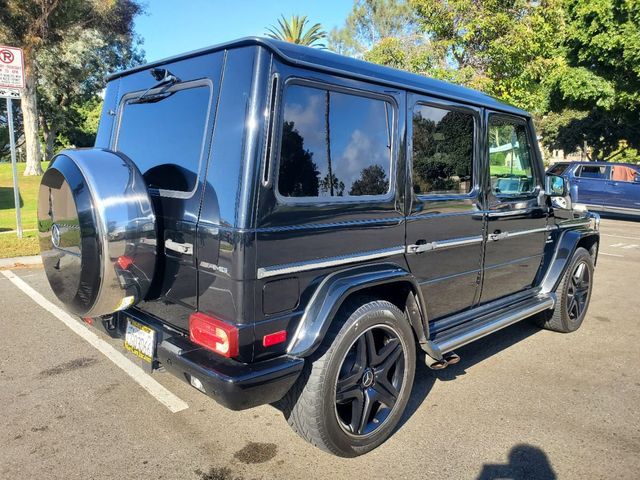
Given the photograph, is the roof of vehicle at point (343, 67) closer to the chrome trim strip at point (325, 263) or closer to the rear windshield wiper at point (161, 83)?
the rear windshield wiper at point (161, 83)

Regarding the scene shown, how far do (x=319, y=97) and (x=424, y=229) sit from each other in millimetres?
1124

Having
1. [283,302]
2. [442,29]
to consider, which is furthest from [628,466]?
[442,29]

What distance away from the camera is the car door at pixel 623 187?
48.9ft

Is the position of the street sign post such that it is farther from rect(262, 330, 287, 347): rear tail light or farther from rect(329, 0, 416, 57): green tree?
rect(329, 0, 416, 57): green tree

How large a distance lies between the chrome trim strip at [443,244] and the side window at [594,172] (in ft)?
47.5

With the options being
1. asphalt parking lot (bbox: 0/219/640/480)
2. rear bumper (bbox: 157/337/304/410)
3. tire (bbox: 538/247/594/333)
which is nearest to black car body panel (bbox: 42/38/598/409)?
rear bumper (bbox: 157/337/304/410)

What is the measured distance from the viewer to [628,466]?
274cm

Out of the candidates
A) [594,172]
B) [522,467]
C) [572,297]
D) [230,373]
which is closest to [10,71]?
[230,373]

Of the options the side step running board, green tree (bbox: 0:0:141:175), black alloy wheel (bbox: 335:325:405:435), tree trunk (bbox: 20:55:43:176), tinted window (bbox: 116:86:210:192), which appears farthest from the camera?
tree trunk (bbox: 20:55:43:176)

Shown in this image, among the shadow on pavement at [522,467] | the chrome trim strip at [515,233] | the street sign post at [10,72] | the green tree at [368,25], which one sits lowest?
the shadow on pavement at [522,467]

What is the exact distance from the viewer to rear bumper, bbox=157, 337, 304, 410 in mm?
2193

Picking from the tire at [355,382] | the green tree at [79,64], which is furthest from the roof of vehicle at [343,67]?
the green tree at [79,64]

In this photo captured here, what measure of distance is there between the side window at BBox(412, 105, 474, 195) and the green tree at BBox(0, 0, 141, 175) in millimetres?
18829

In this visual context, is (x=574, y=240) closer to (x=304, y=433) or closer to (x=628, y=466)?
(x=628, y=466)
